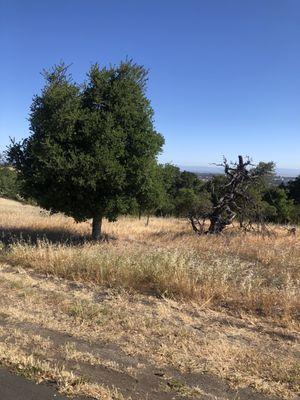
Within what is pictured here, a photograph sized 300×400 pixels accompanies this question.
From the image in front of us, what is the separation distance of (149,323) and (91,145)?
7876 millimetres

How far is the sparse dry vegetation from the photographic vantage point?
4.51 meters

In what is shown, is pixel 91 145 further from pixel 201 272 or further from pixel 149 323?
pixel 149 323

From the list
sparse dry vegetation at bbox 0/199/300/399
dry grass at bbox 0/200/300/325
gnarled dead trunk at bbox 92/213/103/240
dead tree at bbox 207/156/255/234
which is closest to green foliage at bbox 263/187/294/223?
dead tree at bbox 207/156/255/234

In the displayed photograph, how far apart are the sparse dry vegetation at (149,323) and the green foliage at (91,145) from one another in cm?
306

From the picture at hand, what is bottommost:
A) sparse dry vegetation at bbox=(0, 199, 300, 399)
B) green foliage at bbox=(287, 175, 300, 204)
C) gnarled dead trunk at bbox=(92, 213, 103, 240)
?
sparse dry vegetation at bbox=(0, 199, 300, 399)

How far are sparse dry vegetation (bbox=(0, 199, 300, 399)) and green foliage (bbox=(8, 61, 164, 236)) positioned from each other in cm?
306

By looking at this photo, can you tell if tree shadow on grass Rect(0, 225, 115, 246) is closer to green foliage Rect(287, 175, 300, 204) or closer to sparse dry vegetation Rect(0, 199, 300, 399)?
sparse dry vegetation Rect(0, 199, 300, 399)

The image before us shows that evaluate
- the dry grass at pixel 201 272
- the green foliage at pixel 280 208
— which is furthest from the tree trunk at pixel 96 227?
the green foliage at pixel 280 208

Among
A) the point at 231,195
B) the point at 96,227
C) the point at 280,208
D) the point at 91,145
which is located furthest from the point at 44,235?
the point at 280,208

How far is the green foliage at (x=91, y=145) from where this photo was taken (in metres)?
13.0

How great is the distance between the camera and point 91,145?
13266 mm

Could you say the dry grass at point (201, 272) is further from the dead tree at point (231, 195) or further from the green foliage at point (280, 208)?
the green foliage at point (280, 208)

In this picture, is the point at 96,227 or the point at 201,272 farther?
the point at 96,227

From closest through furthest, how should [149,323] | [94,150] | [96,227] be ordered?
[149,323]
[94,150]
[96,227]
